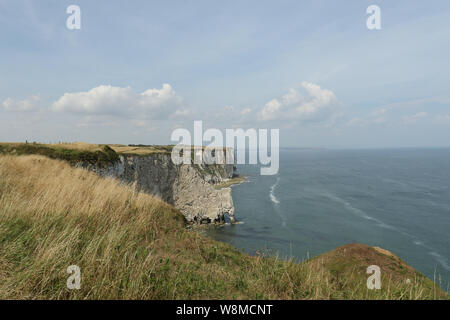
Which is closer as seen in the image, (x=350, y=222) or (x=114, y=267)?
(x=114, y=267)

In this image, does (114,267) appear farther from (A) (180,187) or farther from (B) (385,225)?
(B) (385,225)

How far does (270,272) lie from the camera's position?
523 cm

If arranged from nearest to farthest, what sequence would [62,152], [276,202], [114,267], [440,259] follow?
1. [114,267]
2. [62,152]
3. [440,259]
4. [276,202]

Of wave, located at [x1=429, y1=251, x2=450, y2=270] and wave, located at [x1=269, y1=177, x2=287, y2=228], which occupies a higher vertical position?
wave, located at [x1=269, y1=177, x2=287, y2=228]

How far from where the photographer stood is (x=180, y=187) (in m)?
55.9

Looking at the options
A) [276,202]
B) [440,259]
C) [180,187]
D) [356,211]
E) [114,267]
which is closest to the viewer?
[114,267]

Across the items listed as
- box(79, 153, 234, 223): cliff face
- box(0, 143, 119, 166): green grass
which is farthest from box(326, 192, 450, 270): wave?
box(0, 143, 119, 166): green grass

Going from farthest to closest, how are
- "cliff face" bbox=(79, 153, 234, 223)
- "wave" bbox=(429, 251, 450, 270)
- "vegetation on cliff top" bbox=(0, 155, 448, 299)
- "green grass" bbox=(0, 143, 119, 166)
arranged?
"cliff face" bbox=(79, 153, 234, 223) < "wave" bbox=(429, 251, 450, 270) < "green grass" bbox=(0, 143, 119, 166) < "vegetation on cliff top" bbox=(0, 155, 448, 299)

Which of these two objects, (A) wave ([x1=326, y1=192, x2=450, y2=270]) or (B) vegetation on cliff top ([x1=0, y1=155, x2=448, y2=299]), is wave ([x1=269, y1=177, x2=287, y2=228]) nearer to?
(A) wave ([x1=326, y1=192, x2=450, y2=270])

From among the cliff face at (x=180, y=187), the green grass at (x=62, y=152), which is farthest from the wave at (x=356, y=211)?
the green grass at (x=62, y=152)

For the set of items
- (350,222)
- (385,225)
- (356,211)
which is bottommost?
(350,222)

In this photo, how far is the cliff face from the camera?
1597 inches

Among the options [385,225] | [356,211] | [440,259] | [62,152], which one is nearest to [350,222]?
[385,225]

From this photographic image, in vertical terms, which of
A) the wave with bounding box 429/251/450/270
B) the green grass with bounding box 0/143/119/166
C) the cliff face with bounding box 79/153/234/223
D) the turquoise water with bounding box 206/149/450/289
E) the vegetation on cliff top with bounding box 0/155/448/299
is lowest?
the wave with bounding box 429/251/450/270
